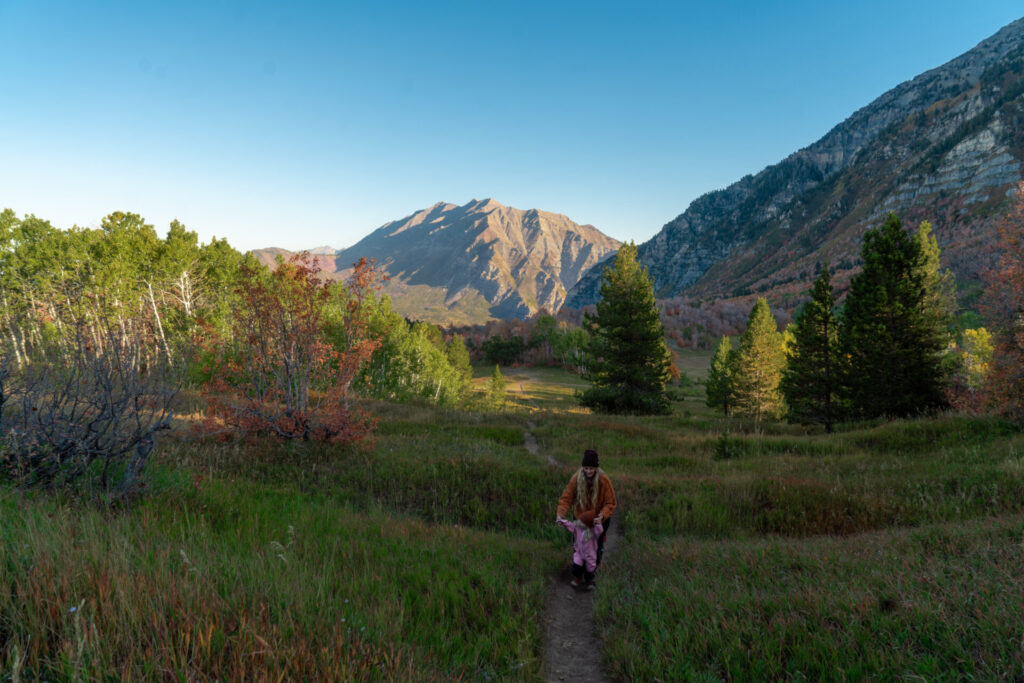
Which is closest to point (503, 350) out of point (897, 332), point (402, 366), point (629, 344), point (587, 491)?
point (402, 366)

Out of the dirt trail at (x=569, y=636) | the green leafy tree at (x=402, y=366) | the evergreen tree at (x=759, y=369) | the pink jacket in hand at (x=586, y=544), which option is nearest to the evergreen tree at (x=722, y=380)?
the evergreen tree at (x=759, y=369)

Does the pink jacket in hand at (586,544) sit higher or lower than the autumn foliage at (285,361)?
lower

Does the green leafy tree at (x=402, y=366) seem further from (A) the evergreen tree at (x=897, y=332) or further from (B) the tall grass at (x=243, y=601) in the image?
(A) the evergreen tree at (x=897, y=332)

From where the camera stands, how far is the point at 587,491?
259 inches

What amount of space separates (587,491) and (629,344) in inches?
851

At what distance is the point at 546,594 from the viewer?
557cm

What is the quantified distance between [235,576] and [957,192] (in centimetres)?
24492

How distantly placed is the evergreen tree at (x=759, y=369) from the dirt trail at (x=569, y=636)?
33.3 metres

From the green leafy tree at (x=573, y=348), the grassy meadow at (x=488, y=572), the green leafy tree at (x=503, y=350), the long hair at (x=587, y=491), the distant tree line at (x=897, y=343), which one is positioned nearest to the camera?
the grassy meadow at (x=488, y=572)

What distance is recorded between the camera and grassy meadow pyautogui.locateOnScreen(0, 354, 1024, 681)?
8.23ft

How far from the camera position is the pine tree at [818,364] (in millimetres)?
21859

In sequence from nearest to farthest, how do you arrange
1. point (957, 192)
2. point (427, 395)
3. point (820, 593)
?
point (820, 593) < point (427, 395) < point (957, 192)

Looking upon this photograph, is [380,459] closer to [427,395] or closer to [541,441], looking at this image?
[541,441]

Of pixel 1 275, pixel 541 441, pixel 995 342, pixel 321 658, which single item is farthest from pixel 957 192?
pixel 1 275
